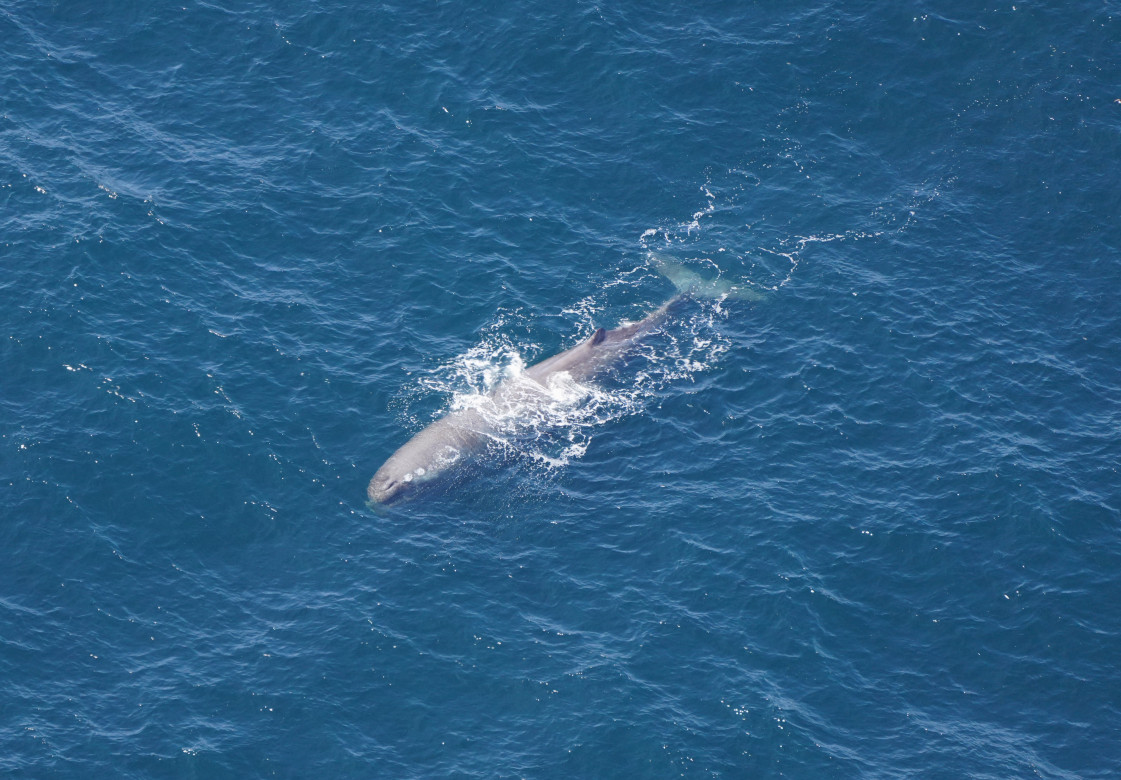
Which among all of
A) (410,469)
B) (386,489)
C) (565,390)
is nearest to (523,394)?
(565,390)

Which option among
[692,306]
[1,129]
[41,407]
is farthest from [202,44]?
[692,306]

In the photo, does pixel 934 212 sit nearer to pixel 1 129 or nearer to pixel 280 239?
pixel 280 239

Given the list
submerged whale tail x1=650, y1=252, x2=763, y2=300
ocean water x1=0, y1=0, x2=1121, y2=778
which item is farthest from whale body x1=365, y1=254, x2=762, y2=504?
ocean water x1=0, y1=0, x2=1121, y2=778

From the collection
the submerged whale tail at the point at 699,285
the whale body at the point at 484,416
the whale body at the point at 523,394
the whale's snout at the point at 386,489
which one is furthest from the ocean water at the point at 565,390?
Answer: the whale's snout at the point at 386,489

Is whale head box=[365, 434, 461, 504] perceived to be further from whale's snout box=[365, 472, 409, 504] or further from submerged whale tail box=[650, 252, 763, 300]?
submerged whale tail box=[650, 252, 763, 300]

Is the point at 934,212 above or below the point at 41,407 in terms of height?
above
